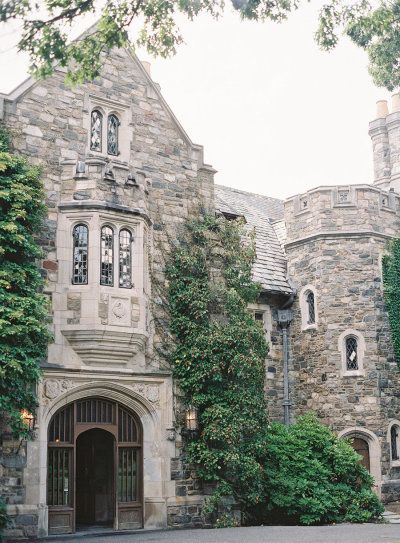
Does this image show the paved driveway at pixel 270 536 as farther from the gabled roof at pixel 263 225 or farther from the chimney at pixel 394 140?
the chimney at pixel 394 140

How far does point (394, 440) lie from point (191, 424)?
20.7 feet

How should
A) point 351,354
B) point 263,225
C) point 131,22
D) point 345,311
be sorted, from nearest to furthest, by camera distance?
point 131,22 < point 351,354 < point 345,311 < point 263,225

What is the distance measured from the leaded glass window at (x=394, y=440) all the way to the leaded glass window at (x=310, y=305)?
3.35 m

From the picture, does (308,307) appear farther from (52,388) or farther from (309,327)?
(52,388)

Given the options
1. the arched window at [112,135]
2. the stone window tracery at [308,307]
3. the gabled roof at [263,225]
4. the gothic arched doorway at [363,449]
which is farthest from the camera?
the gabled roof at [263,225]

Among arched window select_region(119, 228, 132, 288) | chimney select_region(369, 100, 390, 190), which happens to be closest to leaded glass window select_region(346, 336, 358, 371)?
arched window select_region(119, 228, 132, 288)

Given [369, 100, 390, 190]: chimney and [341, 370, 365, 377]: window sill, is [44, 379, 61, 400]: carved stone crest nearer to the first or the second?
[341, 370, 365, 377]: window sill

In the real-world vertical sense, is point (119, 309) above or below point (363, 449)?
above

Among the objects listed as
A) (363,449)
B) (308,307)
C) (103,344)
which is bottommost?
(363,449)

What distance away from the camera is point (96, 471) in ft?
60.1

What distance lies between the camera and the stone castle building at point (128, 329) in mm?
15508

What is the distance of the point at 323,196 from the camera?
2161 cm

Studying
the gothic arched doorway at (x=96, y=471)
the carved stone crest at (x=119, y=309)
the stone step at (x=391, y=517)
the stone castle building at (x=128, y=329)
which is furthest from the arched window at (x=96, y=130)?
the stone step at (x=391, y=517)

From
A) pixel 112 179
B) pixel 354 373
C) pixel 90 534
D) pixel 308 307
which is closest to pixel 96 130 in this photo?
pixel 112 179
